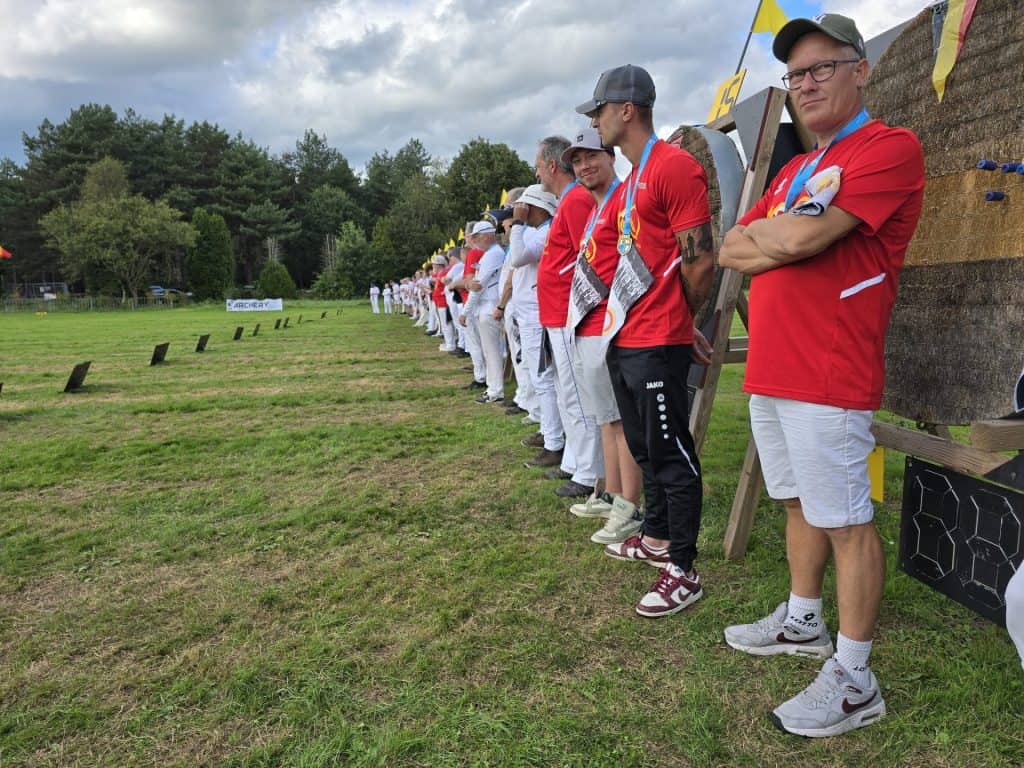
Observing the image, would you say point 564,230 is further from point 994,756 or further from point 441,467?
point 994,756

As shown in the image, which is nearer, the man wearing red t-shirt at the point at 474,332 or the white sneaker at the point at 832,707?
the white sneaker at the point at 832,707

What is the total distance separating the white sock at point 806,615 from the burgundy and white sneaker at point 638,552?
30.1 inches

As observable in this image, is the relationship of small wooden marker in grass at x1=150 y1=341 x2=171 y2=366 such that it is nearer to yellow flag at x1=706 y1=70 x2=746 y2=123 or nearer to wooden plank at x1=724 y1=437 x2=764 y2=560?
yellow flag at x1=706 y1=70 x2=746 y2=123

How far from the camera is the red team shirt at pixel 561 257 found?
163 inches

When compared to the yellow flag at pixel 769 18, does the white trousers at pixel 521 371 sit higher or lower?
lower

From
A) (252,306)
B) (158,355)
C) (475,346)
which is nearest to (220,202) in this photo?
(252,306)

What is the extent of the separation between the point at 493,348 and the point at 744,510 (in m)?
5.09

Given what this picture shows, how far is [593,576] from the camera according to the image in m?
3.26

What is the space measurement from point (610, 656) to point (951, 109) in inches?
89.8

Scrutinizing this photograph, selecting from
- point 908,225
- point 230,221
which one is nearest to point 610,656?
point 908,225

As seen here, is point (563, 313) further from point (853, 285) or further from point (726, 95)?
point (853, 285)

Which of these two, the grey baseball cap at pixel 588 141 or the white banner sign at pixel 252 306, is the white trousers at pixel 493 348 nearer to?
the grey baseball cap at pixel 588 141

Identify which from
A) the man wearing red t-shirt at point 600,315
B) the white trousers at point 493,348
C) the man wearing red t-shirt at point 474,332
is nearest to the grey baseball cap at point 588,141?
the man wearing red t-shirt at point 600,315

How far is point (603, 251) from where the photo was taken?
336cm
